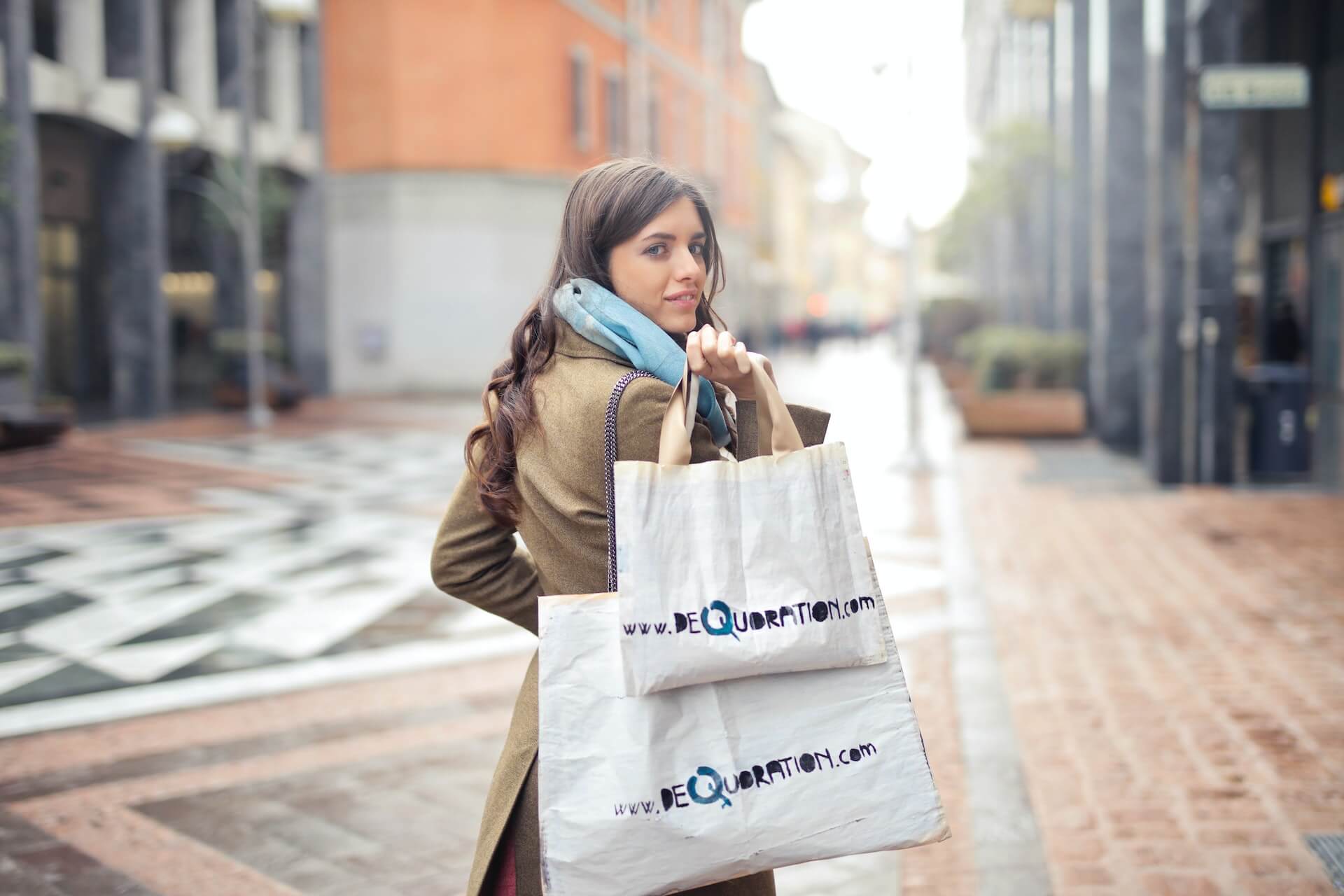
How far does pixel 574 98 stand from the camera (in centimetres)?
2902

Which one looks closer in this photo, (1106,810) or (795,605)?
(795,605)

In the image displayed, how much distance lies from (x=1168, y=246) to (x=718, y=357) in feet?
36.6

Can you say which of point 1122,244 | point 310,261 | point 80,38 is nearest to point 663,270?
point 1122,244

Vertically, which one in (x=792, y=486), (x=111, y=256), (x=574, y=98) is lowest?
(x=792, y=486)

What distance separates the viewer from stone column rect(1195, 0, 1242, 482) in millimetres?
11430

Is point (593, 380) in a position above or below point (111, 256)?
below

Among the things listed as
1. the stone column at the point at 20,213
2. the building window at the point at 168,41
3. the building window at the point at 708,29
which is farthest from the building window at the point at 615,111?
the stone column at the point at 20,213

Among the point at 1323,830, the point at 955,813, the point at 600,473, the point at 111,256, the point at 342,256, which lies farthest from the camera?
the point at 342,256

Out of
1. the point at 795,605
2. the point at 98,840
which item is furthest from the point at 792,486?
the point at 98,840

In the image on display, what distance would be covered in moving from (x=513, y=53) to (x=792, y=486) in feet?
88.0

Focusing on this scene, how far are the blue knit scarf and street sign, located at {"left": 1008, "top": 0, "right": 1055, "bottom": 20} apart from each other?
20.2 metres

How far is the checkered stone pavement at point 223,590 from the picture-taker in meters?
6.14

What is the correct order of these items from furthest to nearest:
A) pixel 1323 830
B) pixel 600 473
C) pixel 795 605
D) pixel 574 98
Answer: pixel 574 98 < pixel 1323 830 < pixel 600 473 < pixel 795 605

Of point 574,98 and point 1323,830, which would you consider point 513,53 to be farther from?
point 1323,830
